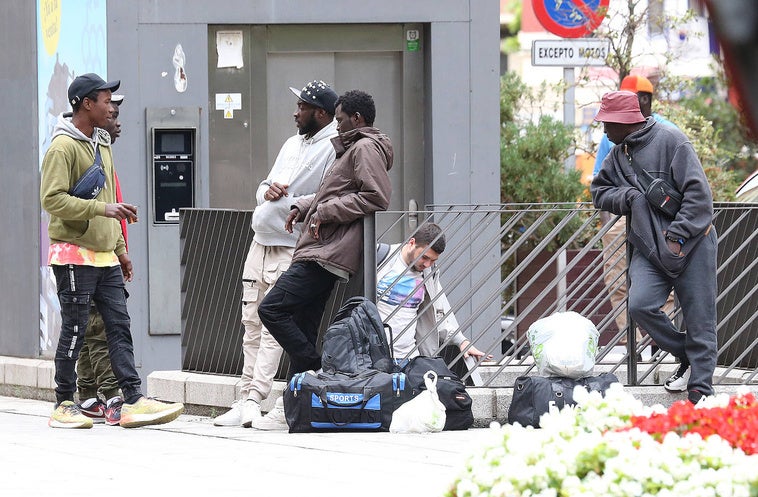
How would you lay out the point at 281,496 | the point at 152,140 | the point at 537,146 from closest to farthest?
1. the point at 281,496
2. the point at 152,140
3. the point at 537,146

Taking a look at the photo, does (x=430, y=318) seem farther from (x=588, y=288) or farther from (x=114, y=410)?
(x=114, y=410)

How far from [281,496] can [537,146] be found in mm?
11542

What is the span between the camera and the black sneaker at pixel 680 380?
22.4 ft

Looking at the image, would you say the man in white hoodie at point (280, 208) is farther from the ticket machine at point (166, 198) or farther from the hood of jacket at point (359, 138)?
the ticket machine at point (166, 198)

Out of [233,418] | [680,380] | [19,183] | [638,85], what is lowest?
[233,418]

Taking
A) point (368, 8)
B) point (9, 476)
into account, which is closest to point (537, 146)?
point (368, 8)

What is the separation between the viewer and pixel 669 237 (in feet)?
21.2

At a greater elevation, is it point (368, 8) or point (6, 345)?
point (368, 8)

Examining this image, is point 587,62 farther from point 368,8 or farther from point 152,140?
point 152,140

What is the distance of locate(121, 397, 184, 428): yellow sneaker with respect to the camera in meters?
6.95

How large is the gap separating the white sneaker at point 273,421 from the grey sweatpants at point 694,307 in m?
2.00

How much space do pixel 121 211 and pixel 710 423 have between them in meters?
4.33

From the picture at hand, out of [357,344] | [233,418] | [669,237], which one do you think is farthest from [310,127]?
[669,237]

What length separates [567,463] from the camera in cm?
277
